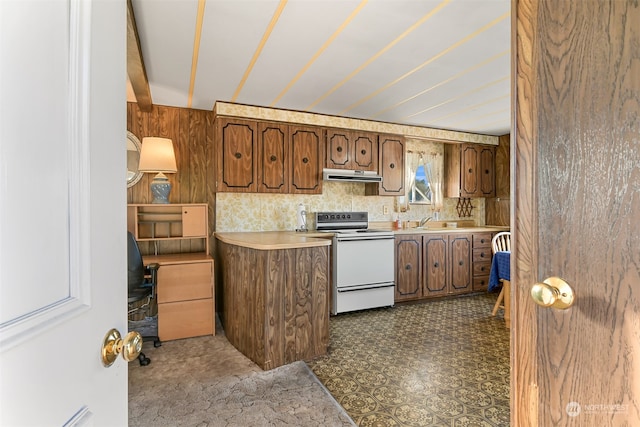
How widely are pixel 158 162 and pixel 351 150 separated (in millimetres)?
2306

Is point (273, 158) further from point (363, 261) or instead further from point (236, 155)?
point (363, 261)

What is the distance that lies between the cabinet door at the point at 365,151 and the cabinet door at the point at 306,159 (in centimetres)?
51

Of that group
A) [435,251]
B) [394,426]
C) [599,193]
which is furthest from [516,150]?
[435,251]

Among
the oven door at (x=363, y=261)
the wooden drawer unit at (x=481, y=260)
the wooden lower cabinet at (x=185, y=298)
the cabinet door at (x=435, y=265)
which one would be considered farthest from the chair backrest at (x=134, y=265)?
the wooden drawer unit at (x=481, y=260)

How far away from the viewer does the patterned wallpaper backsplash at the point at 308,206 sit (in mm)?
3725

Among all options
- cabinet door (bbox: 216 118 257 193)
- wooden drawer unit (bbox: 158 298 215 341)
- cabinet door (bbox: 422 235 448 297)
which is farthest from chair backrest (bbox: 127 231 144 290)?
cabinet door (bbox: 422 235 448 297)

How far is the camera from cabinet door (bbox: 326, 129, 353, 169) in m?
3.94

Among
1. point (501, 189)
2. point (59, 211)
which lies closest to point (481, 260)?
point (501, 189)

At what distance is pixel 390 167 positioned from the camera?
4.34 m

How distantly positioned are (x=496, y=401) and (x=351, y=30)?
258 cm

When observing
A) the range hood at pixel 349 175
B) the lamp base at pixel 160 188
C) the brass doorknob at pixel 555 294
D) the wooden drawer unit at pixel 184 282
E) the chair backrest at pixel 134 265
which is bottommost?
the wooden drawer unit at pixel 184 282

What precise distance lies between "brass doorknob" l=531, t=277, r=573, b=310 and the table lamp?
3250 mm

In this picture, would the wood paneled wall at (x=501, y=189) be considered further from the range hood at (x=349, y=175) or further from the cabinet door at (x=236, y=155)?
the cabinet door at (x=236, y=155)

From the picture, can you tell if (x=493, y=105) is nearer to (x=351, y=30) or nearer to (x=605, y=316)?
(x=351, y=30)
